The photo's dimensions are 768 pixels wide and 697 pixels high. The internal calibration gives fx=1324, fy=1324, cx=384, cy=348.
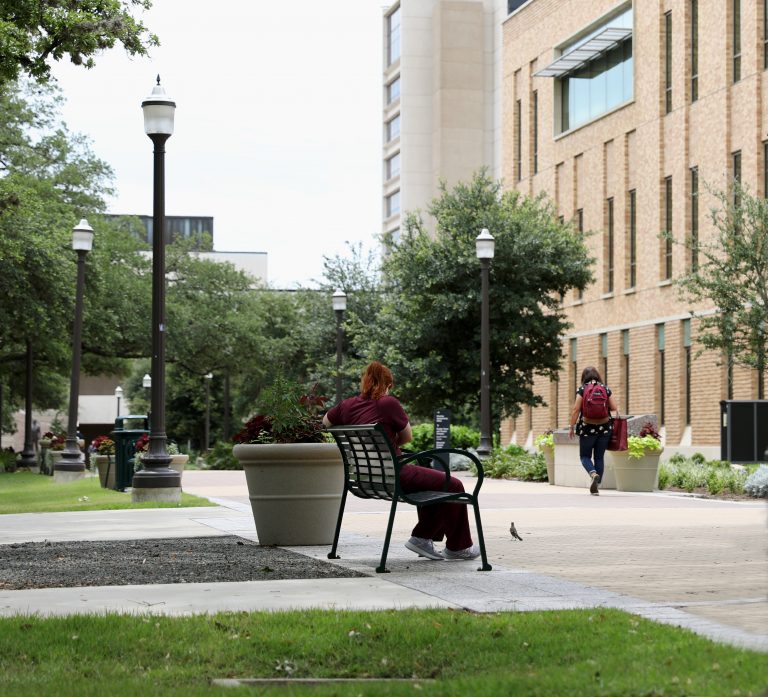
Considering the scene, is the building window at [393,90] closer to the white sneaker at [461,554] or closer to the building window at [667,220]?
the building window at [667,220]

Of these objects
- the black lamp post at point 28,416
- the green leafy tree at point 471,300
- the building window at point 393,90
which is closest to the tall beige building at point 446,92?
the building window at point 393,90

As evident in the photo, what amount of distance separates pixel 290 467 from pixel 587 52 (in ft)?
126

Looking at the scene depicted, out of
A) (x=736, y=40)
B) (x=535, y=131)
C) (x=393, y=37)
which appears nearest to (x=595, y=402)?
(x=736, y=40)

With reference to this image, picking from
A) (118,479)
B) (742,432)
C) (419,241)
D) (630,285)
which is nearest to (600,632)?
(742,432)

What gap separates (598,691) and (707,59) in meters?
36.0

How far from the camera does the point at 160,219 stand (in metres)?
18.5

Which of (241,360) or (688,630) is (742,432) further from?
(241,360)

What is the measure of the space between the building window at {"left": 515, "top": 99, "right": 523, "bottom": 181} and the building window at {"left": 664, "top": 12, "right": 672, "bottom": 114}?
12.2 meters

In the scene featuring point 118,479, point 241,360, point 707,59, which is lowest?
point 118,479

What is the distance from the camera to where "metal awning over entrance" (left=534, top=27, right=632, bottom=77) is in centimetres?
4397

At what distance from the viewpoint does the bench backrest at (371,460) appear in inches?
349

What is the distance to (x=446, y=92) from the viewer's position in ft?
270

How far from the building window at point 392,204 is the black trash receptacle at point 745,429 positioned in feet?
230

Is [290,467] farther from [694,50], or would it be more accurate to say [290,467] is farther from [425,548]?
[694,50]
